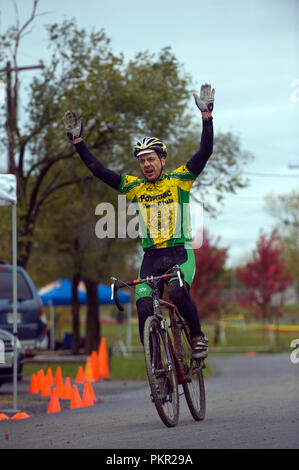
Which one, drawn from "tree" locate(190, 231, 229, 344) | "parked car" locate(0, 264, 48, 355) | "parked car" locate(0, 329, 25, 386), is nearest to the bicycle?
"parked car" locate(0, 329, 25, 386)

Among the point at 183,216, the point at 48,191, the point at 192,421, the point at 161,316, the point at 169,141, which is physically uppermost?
the point at 169,141

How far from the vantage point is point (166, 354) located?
7699 millimetres

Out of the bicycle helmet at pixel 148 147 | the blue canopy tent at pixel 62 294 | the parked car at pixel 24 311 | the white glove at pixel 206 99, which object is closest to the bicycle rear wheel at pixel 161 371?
the bicycle helmet at pixel 148 147

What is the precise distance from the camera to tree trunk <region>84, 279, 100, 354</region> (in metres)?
34.1

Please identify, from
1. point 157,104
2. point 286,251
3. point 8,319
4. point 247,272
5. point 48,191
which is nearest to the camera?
point 8,319

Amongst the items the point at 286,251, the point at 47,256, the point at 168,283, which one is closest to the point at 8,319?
the point at 168,283

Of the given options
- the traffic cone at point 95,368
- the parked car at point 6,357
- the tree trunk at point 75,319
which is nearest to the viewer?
the parked car at point 6,357

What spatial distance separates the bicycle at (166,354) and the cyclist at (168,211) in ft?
0.34

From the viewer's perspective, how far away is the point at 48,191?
933 inches

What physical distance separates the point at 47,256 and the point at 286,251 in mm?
53464

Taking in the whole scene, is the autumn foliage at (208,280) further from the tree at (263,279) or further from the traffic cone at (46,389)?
the traffic cone at (46,389)

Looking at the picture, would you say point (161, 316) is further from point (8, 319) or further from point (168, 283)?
point (8, 319)

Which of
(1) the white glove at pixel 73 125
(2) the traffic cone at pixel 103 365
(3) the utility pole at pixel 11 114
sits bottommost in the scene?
(2) the traffic cone at pixel 103 365

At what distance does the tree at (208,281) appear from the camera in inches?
1631
